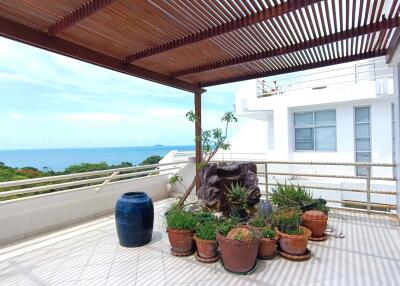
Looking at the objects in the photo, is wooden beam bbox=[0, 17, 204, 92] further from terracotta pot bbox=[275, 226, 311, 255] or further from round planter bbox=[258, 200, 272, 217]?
terracotta pot bbox=[275, 226, 311, 255]

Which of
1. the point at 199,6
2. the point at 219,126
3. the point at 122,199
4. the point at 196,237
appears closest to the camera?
the point at 199,6

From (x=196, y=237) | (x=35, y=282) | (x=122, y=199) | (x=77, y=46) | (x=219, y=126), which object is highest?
(x=77, y=46)

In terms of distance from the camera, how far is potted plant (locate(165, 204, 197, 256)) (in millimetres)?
2975

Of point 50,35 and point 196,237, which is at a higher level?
point 50,35

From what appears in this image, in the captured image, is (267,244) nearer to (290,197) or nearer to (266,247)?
(266,247)

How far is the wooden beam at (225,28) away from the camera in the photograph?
2513 millimetres

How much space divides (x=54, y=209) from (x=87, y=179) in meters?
0.79

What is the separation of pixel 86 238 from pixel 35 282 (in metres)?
1.13

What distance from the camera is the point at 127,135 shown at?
16.3 m

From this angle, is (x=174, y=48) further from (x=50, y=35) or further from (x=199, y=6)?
(x=50, y=35)

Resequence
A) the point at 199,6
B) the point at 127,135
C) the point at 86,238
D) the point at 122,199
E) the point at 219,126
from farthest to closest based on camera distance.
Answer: the point at 127,135 → the point at 219,126 → the point at 86,238 → the point at 122,199 → the point at 199,6

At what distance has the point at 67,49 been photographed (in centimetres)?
326

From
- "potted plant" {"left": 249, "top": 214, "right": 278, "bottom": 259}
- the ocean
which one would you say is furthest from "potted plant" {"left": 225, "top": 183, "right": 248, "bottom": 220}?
the ocean

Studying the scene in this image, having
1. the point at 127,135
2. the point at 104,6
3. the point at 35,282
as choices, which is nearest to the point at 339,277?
the point at 35,282
